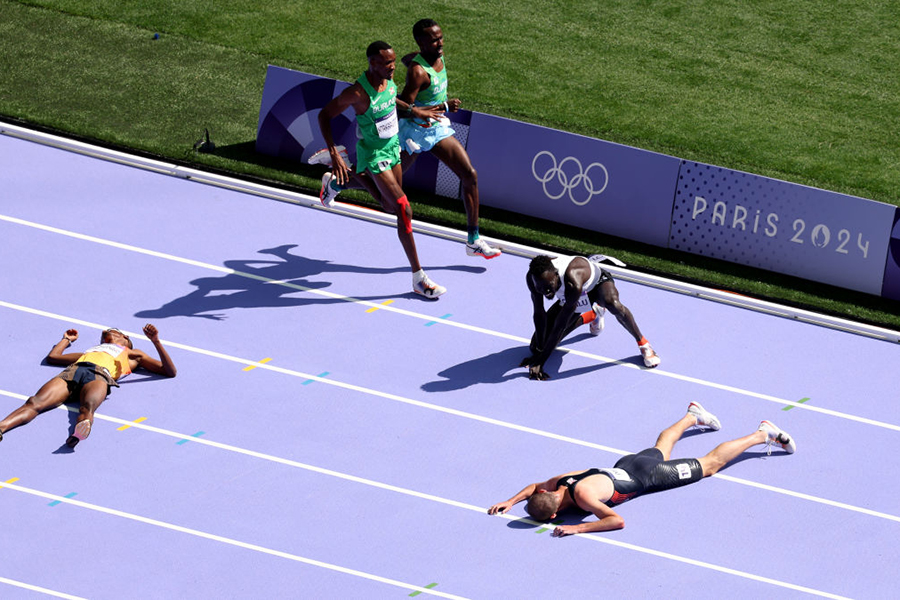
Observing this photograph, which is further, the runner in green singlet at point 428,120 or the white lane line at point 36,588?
the runner in green singlet at point 428,120

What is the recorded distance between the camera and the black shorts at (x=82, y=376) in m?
10.2

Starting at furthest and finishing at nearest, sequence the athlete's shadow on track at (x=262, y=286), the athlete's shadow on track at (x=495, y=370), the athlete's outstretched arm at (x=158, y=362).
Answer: the athlete's shadow on track at (x=262, y=286) < the athlete's shadow on track at (x=495, y=370) < the athlete's outstretched arm at (x=158, y=362)

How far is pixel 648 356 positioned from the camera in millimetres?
11086

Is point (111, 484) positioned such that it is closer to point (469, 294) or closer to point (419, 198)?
point (469, 294)

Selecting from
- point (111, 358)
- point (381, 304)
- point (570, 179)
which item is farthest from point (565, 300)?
point (111, 358)

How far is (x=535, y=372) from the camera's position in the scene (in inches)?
428

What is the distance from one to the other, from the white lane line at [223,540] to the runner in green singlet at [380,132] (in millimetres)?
3890

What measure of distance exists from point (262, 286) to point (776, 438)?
5418 millimetres

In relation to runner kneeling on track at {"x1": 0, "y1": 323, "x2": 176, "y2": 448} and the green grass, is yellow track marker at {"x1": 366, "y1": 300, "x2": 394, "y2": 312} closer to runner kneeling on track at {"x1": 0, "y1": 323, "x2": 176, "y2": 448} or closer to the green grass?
the green grass

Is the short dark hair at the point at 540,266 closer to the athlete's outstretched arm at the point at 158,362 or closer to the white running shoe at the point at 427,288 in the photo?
the white running shoe at the point at 427,288

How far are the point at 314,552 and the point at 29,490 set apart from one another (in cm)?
240

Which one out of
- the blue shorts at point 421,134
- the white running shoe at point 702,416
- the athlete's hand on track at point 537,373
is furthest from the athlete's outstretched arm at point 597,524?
the blue shorts at point 421,134

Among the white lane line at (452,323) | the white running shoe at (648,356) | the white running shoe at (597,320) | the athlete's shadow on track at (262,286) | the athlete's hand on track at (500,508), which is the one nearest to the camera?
the athlete's hand on track at (500,508)

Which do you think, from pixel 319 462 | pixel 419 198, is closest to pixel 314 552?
pixel 319 462
